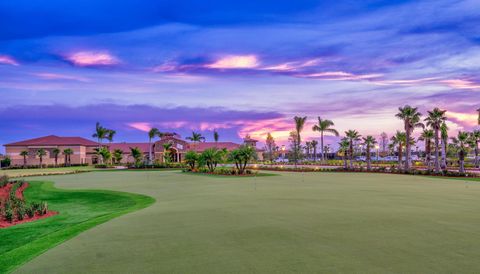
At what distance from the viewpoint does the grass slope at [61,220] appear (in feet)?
27.7

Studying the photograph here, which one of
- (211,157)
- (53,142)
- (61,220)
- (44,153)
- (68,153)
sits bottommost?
(61,220)

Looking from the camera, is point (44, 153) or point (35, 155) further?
point (35, 155)

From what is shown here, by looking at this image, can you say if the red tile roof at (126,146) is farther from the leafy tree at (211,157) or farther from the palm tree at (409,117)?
the palm tree at (409,117)

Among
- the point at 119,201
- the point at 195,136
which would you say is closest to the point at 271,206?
the point at 119,201

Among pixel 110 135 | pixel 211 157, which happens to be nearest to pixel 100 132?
pixel 110 135

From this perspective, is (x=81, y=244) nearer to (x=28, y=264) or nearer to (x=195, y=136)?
(x=28, y=264)

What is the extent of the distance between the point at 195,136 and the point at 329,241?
84.7 metres

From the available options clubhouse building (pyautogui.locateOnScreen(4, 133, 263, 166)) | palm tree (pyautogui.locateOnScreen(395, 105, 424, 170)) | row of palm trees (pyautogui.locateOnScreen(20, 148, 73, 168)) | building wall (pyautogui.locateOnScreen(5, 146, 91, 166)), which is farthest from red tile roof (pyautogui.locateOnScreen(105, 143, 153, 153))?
palm tree (pyautogui.locateOnScreen(395, 105, 424, 170))

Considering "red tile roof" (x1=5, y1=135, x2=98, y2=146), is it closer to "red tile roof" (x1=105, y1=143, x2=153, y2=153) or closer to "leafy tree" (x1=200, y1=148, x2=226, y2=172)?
"red tile roof" (x1=105, y1=143, x2=153, y2=153)

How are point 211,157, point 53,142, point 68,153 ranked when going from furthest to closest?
1. point 53,142
2. point 68,153
3. point 211,157

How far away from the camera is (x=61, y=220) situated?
552 inches

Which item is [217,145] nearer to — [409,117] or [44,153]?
[44,153]

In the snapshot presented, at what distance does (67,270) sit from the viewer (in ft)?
21.4

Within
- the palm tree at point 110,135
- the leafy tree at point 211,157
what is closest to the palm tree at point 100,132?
the palm tree at point 110,135
